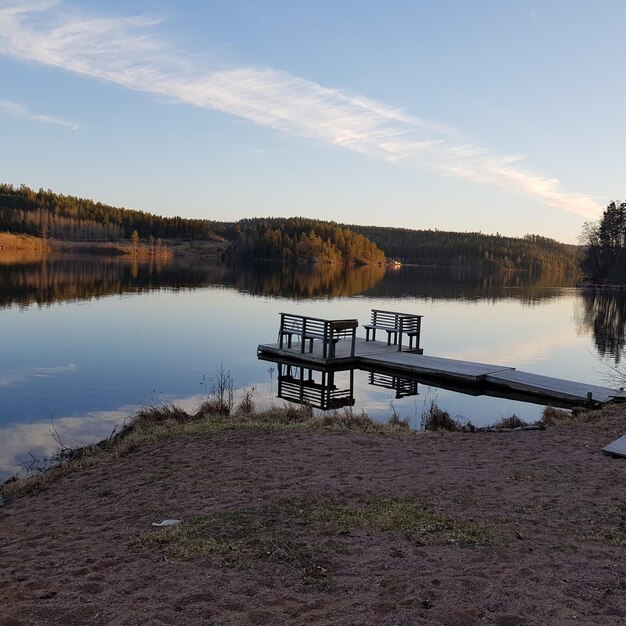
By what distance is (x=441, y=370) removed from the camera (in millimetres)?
22531

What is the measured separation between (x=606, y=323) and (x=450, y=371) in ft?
90.1

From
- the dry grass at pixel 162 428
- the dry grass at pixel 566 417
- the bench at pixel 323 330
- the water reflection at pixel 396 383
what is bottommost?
the water reflection at pixel 396 383

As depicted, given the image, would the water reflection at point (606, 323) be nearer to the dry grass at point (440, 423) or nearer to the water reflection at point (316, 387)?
the water reflection at point (316, 387)

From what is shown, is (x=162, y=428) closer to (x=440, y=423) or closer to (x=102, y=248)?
(x=440, y=423)

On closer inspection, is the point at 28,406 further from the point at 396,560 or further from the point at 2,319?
the point at 2,319

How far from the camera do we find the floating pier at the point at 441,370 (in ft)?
63.1

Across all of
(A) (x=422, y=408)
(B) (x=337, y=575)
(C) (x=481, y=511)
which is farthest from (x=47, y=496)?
(A) (x=422, y=408)

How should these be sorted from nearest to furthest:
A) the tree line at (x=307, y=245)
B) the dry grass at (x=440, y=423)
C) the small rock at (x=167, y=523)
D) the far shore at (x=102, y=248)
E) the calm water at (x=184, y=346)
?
the small rock at (x=167, y=523) → the dry grass at (x=440, y=423) → the calm water at (x=184, y=346) → the far shore at (x=102, y=248) → the tree line at (x=307, y=245)

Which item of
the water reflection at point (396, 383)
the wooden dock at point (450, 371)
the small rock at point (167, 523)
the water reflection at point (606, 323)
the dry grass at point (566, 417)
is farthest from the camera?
the water reflection at point (606, 323)

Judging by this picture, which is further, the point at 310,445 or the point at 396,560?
the point at 310,445

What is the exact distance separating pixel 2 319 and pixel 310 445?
90.6 feet

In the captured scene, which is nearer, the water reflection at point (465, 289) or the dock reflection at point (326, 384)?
the dock reflection at point (326, 384)

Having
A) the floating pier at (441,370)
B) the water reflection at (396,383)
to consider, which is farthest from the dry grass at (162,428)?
the floating pier at (441,370)

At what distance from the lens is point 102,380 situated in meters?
20.8
